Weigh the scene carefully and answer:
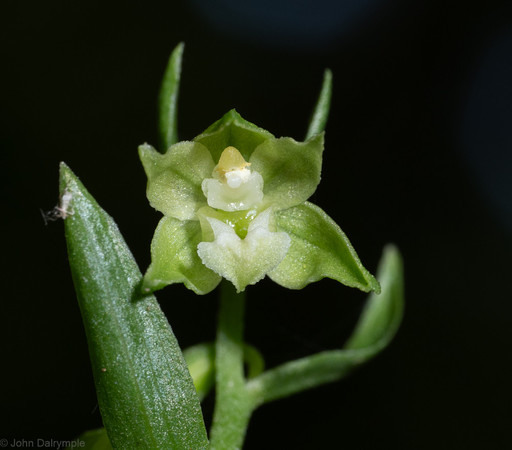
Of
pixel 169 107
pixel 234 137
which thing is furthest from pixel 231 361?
pixel 169 107

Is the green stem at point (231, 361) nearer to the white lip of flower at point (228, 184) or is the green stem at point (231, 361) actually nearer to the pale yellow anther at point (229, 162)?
the white lip of flower at point (228, 184)

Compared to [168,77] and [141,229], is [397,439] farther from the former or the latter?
[168,77]

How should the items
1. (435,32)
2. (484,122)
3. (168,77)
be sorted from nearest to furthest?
(168,77) < (435,32) < (484,122)

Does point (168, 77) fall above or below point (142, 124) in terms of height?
below

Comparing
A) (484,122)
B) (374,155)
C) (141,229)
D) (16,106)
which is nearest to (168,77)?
(141,229)

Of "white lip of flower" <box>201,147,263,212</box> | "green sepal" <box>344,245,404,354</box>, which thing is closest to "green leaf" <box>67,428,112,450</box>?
"white lip of flower" <box>201,147,263,212</box>

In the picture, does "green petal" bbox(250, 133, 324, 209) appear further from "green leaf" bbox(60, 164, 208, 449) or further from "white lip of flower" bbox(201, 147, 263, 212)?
"green leaf" bbox(60, 164, 208, 449)

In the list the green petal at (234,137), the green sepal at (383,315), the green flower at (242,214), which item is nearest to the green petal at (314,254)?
the green flower at (242,214)

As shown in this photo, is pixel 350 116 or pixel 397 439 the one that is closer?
pixel 397 439
